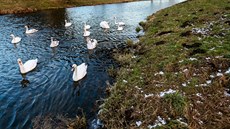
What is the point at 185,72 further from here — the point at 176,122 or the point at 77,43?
the point at 77,43

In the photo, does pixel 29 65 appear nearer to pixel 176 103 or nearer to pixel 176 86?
pixel 176 86

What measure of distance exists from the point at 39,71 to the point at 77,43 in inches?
400

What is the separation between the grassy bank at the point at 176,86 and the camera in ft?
Answer: 40.4

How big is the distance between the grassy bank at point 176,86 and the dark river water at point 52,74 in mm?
2608

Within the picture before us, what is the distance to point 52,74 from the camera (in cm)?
2300

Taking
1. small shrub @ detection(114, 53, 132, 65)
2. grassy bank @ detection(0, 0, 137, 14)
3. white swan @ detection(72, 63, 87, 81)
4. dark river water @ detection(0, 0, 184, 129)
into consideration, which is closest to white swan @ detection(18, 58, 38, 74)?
dark river water @ detection(0, 0, 184, 129)

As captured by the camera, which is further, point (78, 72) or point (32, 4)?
point (32, 4)

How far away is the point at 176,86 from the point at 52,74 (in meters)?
12.6

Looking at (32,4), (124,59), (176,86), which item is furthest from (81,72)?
(32,4)

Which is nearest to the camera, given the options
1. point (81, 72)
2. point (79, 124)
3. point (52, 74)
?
point (79, 124)

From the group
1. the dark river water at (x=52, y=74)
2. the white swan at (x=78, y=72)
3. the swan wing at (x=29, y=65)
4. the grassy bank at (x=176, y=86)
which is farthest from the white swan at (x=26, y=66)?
the grassy bank at (x=176, y=86)

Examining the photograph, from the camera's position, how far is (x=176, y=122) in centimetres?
1188

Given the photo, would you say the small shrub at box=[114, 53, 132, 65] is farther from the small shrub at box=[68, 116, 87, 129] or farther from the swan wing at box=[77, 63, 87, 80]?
the small shrub at box=[68, 116, 87, 129]

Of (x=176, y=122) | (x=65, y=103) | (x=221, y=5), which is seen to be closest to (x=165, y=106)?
(x=176, y=122)
